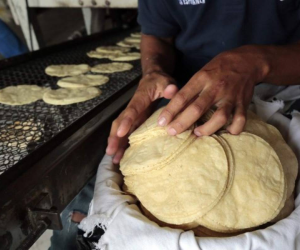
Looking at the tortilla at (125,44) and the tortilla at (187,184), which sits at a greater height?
the tortilla at (187,184)

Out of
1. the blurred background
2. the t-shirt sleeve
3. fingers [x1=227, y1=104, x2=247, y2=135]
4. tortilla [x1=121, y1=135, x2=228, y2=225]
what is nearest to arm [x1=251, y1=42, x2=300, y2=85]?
fingers [x1=227, y1=104, x2=247, y2=135]

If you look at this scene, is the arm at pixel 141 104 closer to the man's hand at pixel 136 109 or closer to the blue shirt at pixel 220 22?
the man's hand at pixel 136 109

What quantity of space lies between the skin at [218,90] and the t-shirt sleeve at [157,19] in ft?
1.57

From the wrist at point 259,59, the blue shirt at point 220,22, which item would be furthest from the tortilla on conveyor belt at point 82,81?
the wrist at point 259,59

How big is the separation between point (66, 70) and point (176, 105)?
1172 millimetres

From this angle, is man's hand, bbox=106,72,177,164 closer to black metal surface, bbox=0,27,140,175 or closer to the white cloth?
the white cloth

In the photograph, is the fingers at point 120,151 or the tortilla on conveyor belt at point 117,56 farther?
the tortilla on conveyor belt at point 117,56

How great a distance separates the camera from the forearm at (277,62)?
994mm

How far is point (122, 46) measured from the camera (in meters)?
2.45

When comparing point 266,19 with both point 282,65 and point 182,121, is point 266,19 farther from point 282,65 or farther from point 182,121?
point 182,121

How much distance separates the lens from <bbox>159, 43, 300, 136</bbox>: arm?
2.74 feet

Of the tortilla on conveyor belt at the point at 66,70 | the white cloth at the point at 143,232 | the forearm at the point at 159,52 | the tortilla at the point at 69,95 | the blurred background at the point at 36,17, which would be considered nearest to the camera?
the white cloth at the point at 143,232

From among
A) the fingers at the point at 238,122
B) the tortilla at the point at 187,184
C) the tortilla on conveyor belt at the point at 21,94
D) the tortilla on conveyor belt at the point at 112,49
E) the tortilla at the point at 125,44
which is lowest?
the tortilla at the point at 125,44

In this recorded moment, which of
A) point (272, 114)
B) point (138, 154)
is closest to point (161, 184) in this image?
point (138, 154)
